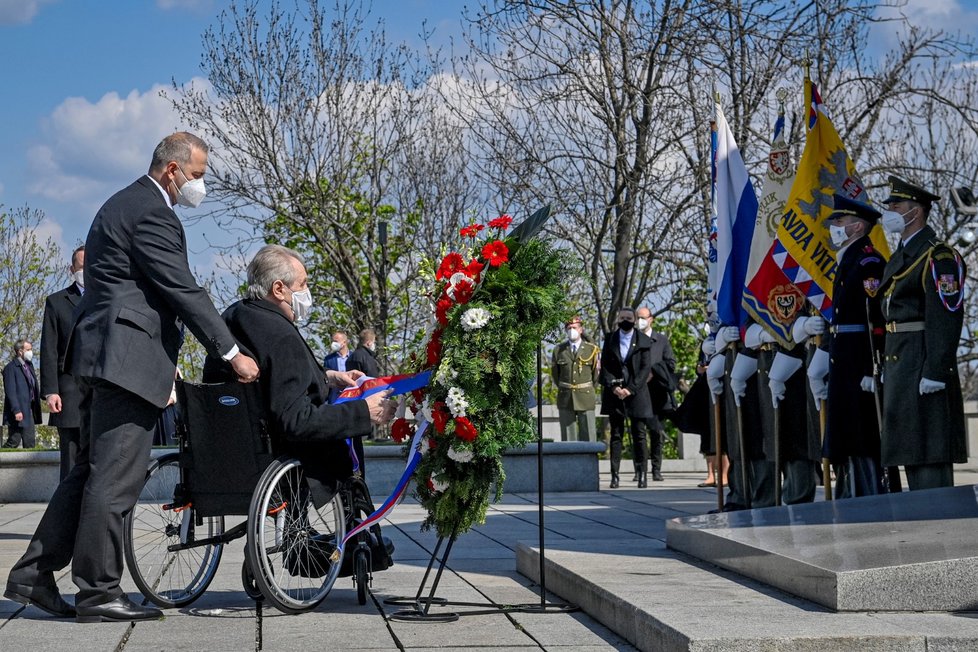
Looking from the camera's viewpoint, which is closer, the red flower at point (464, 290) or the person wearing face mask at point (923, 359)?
the red flower at point (464, 290)

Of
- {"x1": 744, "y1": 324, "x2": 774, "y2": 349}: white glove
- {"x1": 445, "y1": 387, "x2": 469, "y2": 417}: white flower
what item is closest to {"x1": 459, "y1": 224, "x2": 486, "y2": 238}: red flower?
{"x1": 445, "y1": 387, "x2": 469, "y2": 417}: white flower

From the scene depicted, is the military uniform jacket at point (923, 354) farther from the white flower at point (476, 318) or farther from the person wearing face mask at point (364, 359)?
the person wearing face mask at point (364, 359)

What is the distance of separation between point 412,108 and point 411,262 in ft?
11.0

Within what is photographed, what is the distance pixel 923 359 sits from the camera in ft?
24.7

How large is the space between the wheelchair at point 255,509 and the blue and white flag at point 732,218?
4949 mm

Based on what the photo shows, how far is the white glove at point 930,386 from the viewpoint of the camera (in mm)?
7395

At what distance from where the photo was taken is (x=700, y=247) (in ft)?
68.5

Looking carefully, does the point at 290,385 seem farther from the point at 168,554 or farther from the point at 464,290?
the point at 168,554

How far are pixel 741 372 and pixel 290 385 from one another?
15.4 ft

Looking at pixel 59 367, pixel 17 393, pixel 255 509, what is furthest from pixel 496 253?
pixel 17 393

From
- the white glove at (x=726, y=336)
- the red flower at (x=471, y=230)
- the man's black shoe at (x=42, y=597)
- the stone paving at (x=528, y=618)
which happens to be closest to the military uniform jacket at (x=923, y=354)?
the stone paving at (x=528, y=618)

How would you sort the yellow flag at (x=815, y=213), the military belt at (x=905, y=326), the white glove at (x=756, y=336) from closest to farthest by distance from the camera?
the military belt at (x=905, y=326), the white glove at (x=756, y=336), the yellow flag at (x=815, y=213)

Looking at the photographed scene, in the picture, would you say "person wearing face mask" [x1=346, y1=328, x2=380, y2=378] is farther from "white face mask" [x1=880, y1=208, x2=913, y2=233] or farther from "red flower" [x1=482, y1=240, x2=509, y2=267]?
"red flower" [x1=482, y1=240, x2=509, y2=267]

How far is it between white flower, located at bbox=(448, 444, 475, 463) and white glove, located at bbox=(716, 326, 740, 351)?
457cm
